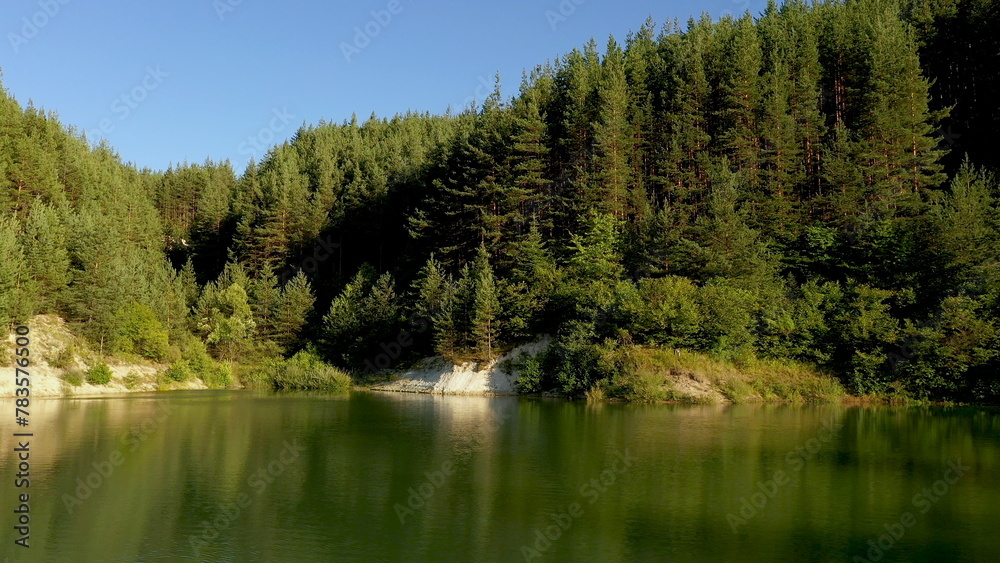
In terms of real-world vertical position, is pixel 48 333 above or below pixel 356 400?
above

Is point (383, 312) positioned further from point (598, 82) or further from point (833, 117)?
point (833, 117)

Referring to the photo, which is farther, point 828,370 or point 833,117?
point 833,117

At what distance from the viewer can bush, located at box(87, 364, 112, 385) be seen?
62.0 metres

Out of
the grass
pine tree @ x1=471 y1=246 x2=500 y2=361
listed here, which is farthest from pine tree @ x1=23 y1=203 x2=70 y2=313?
the grass

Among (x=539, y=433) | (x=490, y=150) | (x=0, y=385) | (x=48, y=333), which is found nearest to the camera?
(x=539, y=433)

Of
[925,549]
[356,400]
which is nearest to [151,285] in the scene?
[356,400]

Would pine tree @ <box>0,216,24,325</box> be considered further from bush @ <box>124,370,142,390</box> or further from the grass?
the grass

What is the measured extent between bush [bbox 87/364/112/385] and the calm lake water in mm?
23489

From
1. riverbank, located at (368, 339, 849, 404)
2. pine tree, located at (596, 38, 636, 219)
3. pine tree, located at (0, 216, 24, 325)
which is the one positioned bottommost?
riverbank, located at (368, 339, 849, 404)

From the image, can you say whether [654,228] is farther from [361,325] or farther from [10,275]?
[10,275]

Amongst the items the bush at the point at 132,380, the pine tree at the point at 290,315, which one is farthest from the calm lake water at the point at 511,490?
the pine tree at the point at 290,315

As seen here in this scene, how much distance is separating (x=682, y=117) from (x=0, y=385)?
69945 millimetres

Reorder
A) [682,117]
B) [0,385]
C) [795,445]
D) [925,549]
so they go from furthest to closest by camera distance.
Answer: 1. [682,117]
2. [0,385]
3. [795,445]
4. [925,549]

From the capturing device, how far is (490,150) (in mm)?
80688
